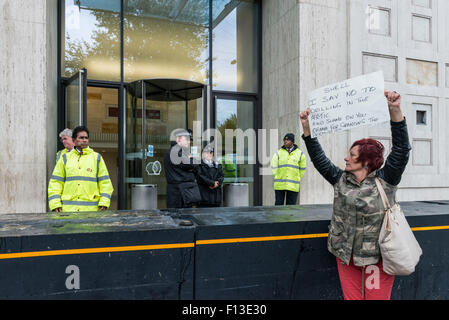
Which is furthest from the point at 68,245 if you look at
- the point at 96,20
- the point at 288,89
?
the point at 96,20

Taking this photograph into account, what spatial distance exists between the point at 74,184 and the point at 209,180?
7.20 feet

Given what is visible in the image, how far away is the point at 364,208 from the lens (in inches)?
89.6

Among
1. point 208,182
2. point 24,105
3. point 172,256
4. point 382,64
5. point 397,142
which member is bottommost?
point 172,256

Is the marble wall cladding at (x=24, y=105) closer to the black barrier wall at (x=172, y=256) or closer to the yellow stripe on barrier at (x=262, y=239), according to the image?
the black barrier wall at (x=172, y=256)

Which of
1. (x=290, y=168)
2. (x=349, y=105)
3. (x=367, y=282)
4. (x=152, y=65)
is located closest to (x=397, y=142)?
(x=349, y=105)

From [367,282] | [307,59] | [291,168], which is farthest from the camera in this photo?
[307,59]

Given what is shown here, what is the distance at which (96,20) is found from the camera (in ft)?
26.7

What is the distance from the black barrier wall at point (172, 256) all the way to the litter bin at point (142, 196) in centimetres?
460

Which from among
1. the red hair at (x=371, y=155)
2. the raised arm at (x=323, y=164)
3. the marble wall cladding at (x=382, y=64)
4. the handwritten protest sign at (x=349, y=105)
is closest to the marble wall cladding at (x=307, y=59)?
the marble wall cladding at (x=382, y=64)

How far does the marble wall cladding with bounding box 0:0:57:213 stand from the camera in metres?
5.88

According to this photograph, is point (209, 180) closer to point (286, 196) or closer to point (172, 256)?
point (286, 196)

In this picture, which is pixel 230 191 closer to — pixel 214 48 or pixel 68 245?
pixel 214 48

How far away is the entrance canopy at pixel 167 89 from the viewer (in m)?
7.91
